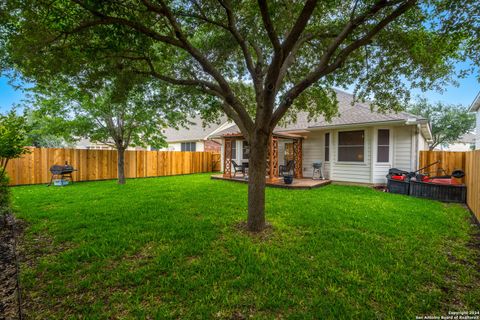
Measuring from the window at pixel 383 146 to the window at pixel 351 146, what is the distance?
2.08 ft

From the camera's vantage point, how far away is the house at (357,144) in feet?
30.3

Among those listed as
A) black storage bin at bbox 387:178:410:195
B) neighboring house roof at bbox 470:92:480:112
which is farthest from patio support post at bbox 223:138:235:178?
neighboring house roof at bbox 470:92:480:112

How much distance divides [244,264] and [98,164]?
11.8 m

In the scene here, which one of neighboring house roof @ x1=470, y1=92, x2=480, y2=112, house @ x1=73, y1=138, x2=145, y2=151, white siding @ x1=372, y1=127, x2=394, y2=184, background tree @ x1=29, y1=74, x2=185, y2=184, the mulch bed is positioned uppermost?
neighboring house roof @ x1=470, y1=92, x2=480, y2=112

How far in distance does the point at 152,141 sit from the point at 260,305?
33.3 feet

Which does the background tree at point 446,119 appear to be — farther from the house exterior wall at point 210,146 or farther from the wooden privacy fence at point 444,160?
the house exterior wall at point 210,146

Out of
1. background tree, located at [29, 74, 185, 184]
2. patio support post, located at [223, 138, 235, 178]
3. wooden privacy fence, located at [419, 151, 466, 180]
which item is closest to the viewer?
wooden privacy fence, located at [419, 151, 466, 180]

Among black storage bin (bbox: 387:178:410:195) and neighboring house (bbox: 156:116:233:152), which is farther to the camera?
neighboring house (bbox: 156:116:233:152)

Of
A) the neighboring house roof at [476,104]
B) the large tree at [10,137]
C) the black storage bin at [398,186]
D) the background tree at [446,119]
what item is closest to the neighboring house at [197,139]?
the black storage bin at [398,186]

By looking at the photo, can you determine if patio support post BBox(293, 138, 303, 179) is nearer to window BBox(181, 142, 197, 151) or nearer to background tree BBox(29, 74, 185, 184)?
background tree BBox(29, 74, 185, 184)

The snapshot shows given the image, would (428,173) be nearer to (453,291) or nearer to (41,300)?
(453,291)

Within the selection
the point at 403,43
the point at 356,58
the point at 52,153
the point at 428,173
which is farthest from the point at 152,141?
the point at 428,173

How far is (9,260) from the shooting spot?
316 centimetres

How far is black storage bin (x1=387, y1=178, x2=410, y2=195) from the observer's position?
8.05 m
